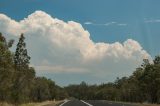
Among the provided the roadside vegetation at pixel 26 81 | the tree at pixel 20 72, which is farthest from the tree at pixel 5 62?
the tree at pixel 20 72

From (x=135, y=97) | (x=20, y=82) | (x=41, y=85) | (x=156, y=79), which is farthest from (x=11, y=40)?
(x=41, y=85)

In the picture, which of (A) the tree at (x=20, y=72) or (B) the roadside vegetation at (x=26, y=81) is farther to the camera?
(A) the tree at (x=20, y=72)

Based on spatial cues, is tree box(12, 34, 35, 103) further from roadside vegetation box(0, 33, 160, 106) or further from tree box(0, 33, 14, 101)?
tree box(0, 33, 14, 101)

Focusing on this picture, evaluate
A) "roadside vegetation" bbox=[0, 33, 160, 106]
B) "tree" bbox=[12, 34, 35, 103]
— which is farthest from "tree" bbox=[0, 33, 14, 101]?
"tree" bbox=[12, 34, 35, 103]

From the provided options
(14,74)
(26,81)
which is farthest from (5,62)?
(26,81)

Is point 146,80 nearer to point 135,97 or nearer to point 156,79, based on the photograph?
point 156,79

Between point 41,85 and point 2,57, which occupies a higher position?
point 41,85

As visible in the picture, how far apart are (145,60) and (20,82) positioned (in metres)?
39.9

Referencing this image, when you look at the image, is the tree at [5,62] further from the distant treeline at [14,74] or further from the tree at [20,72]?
the tree at [20,72]

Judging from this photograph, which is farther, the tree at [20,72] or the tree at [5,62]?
the tree at [20,72]

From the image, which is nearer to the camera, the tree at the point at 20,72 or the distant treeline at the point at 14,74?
the distant treeline at the point at 14,74

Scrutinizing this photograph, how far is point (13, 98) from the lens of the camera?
65125 millimetres

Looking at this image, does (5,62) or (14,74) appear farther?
(14,74)

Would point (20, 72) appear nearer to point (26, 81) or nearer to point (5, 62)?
point (26, 81)
